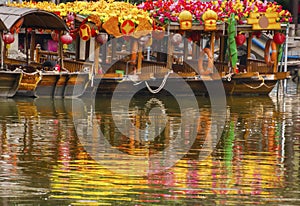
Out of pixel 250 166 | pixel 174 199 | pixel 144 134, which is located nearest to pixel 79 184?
pixel 174 199

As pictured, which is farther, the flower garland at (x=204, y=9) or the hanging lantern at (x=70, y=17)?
the flower garland at (x=204, y=9)

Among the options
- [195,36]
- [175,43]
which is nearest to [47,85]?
[175,43]

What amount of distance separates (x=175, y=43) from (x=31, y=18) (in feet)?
18.4

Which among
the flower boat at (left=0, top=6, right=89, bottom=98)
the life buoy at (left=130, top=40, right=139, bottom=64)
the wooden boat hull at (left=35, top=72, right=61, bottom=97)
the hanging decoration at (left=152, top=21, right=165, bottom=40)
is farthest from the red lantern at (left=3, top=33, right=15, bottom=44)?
the hanging decoration at (left=152, top=21, right=165, bottom=40)

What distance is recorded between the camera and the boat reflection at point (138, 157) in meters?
13.0

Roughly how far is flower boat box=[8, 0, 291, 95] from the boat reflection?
646cm

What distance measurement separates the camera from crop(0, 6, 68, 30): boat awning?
30.2 meters

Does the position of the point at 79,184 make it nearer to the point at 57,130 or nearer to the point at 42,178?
the point at 42,178

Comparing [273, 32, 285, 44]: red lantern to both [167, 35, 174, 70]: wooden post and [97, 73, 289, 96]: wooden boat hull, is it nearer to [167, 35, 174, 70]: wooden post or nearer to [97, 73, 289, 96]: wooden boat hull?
[97, 73, 289, 96]: wooden boat hull

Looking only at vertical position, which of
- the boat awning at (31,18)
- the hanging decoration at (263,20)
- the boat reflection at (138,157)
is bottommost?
the boat reflection at (138,157)

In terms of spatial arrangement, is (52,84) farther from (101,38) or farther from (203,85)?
(203,85)

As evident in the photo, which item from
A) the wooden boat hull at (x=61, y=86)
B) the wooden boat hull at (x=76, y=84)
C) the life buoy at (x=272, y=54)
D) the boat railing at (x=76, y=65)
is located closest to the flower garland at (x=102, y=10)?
the boat railing at (x=76, y=65)

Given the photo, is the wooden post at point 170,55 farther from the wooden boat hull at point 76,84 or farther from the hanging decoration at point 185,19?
the wooden boat hull at point 76,84

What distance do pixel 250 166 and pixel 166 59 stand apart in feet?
69.9
